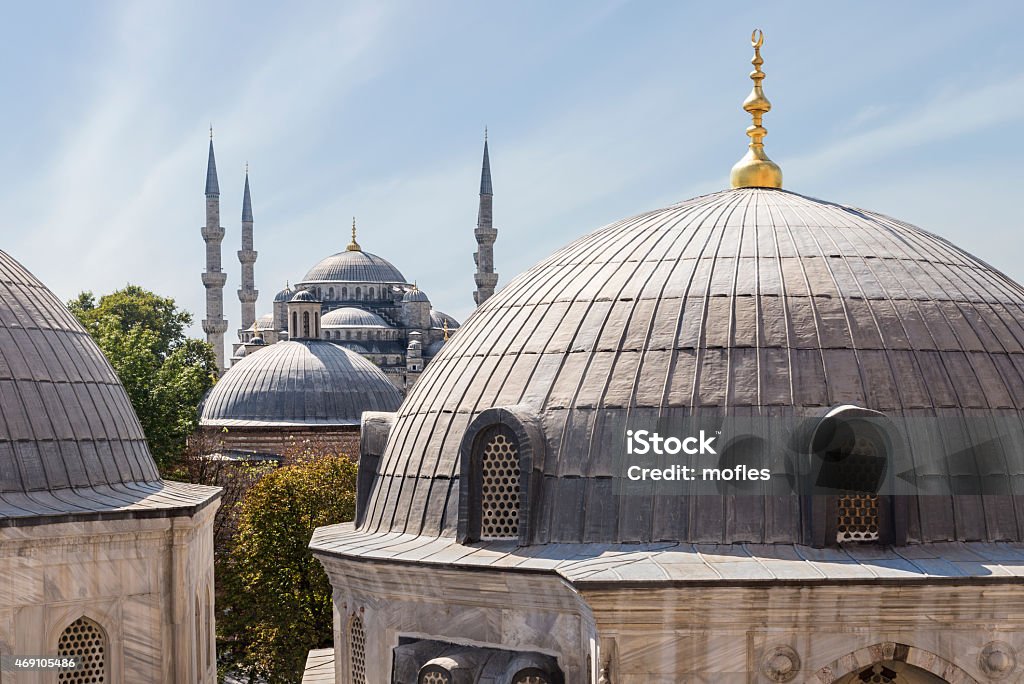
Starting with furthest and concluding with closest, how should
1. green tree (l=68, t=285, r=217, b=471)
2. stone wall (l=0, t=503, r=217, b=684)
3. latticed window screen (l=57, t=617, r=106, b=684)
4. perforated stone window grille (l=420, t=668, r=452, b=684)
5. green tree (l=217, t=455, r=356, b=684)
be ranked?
1. green tree (l=68, t=285, r=217, b=471)
2. green tree (l=217, t=455, r=356, b=684)
3. latticed window screen (l=57, t=617, r=106, b=684)
4. stone wall (l=0, t=503, r=217, b=684)
5. perforated stone window grille (l=420, t=668, r=452, b=684)

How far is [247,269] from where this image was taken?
311 ft

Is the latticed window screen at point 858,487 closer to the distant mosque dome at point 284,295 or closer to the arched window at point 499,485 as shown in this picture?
the arched window at point 499,485

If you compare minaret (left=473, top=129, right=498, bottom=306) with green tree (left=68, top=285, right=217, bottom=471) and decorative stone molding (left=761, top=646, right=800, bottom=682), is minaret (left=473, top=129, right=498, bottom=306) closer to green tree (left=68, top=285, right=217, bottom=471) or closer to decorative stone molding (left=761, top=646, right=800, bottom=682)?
green tree (left=68, top=285, right=217, bottom=471)

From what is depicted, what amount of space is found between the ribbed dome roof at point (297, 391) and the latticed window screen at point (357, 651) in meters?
30.8

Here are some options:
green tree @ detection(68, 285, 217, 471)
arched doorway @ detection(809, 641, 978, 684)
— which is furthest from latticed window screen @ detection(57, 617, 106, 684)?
green tree @ detection(68, 285, 217, 471)

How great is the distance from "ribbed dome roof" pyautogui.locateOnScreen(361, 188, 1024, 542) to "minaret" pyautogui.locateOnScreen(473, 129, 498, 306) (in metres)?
67.3

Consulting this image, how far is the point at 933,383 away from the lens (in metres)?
12.4

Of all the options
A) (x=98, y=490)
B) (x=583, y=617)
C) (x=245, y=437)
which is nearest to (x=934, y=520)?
(x=583, y=617)

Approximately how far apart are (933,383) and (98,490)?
942 centimetres

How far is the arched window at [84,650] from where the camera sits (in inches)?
576

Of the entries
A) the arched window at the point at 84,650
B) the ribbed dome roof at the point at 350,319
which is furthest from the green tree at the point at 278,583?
the ribbed dome roof at the point at 350,319

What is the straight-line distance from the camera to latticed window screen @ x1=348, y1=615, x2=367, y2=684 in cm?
1397

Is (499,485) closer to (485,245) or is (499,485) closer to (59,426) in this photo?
(59,426)

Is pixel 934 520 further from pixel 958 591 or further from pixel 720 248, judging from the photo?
pixel 720 248
